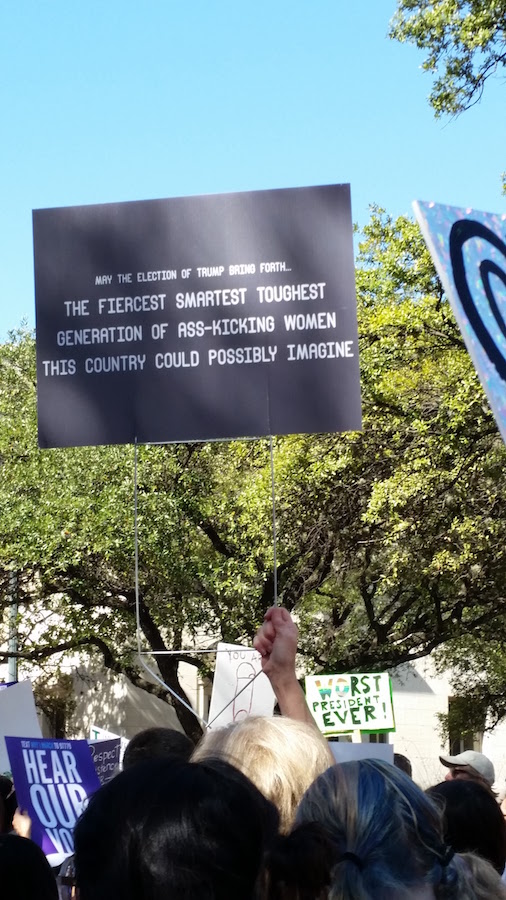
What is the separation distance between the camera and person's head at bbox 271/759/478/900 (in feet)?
5.43

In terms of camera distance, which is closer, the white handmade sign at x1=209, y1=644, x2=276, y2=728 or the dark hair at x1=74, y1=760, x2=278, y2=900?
the dark hair at x1=74, y1=760, x2=278, y2=900

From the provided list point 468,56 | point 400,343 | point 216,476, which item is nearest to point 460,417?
point 400,343

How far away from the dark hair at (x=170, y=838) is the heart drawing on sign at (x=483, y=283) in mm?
2129

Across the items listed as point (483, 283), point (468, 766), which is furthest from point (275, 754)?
point (468, 766)

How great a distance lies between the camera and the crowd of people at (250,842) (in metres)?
1.50

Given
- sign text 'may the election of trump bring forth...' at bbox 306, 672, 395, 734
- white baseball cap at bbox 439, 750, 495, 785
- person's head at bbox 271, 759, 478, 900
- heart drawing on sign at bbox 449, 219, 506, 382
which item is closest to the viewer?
person's head at bbox 271, 759, 478, 900

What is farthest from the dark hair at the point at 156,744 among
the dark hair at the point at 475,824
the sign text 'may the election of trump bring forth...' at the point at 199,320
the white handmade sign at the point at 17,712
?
the white handmade sign at the point at 17,712

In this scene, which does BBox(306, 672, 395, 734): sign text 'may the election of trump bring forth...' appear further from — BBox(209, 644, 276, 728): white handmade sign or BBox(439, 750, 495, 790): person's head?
BBox(439, 750, 495, 790): person's head

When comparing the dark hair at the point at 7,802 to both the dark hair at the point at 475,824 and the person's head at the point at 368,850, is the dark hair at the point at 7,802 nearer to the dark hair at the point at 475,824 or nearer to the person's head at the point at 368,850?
the dark hair at the point at 475,824

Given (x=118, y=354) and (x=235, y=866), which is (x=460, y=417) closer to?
(x=118, y=354)

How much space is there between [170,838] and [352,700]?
368 inches

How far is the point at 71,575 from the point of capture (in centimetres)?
1789

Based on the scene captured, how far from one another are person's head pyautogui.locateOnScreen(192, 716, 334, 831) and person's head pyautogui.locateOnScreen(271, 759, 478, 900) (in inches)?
14.1

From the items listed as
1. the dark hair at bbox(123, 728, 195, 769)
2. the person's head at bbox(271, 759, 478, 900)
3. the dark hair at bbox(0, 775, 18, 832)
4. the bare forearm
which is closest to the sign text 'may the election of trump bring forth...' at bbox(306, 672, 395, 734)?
the dark hair at bbox(0, 775, 18, 832)
